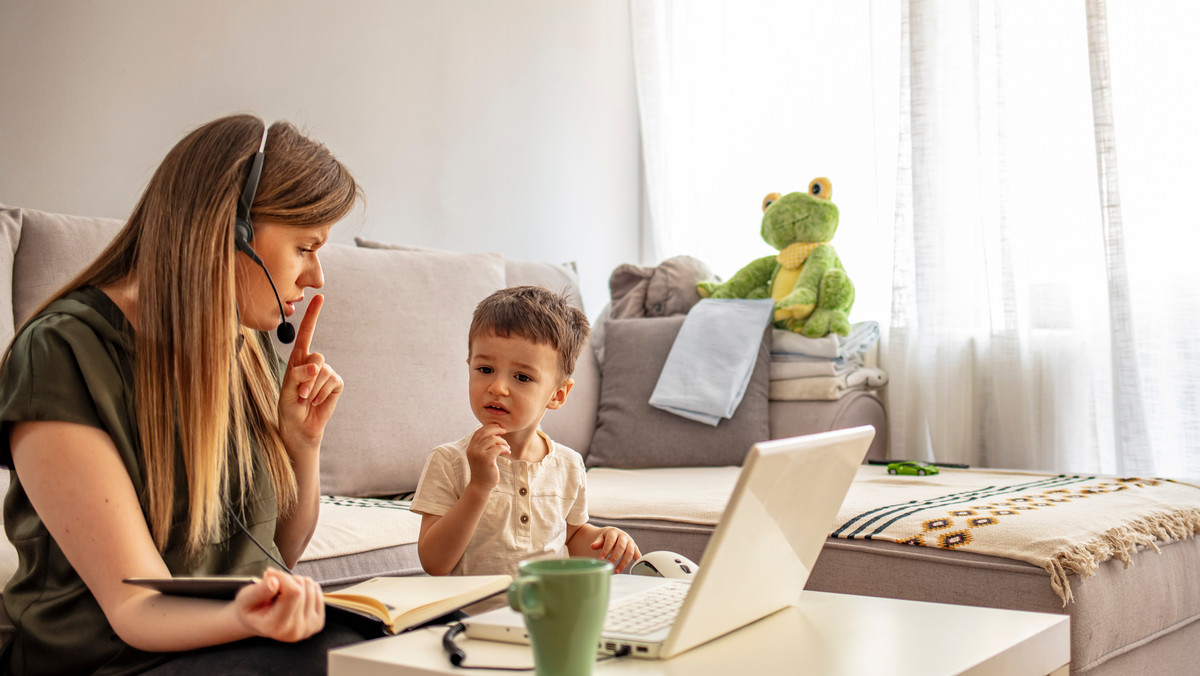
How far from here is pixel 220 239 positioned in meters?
Answer: 0.95

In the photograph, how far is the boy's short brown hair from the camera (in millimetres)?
1224

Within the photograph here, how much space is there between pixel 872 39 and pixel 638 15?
0.98 metres

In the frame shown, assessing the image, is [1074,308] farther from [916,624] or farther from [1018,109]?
[916,624]

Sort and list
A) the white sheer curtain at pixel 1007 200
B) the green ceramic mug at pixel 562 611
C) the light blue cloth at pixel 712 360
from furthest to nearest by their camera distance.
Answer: the light blue cloth at pixel 712 360 → the white sheer curtain at pixel 1007 200 → the green ceramic mug at pixel 562 611

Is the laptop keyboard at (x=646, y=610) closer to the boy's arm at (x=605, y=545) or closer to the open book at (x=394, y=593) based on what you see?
the open book at (x=394, y=593)

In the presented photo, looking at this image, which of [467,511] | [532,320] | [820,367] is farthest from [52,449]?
[820,367]

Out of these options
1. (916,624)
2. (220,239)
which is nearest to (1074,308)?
(916,624)

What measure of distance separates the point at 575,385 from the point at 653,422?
0.74 feet

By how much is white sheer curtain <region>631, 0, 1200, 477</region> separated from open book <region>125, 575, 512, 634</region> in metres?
1.90

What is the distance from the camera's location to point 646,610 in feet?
2.77

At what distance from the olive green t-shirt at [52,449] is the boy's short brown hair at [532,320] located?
418mm

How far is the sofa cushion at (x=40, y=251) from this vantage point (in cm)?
157

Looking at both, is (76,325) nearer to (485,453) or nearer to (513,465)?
(485,453)

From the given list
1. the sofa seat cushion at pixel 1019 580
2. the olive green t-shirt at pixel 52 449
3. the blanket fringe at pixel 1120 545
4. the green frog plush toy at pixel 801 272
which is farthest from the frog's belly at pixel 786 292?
the olive green t-shirt at pixel 52 449
